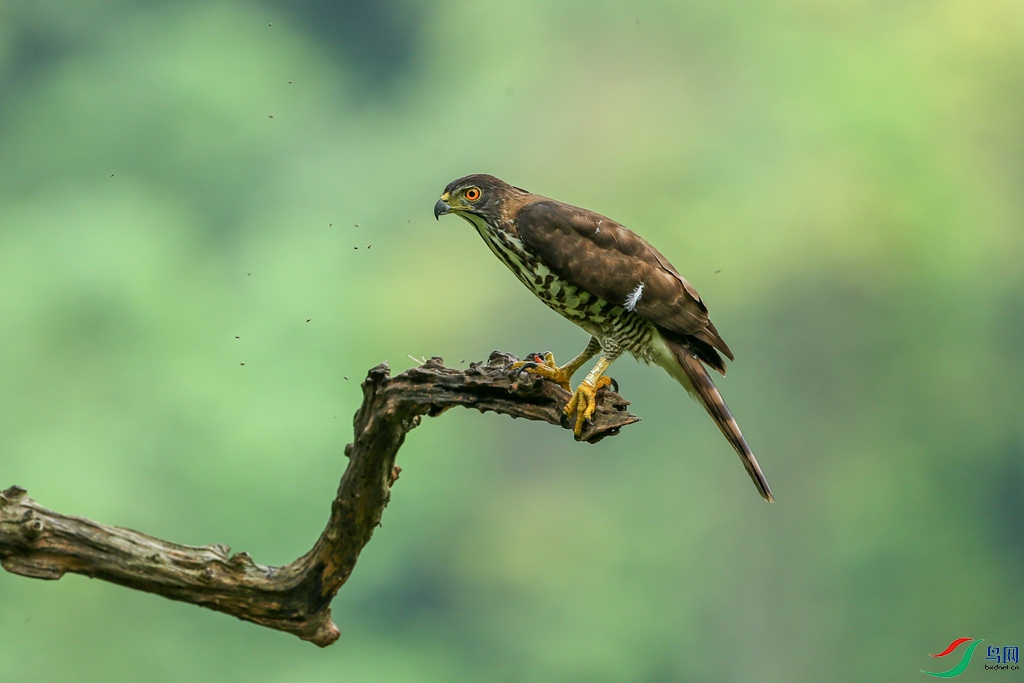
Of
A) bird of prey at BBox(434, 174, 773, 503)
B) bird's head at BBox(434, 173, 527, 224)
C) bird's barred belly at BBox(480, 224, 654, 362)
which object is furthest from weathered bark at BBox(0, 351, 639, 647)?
bird's head at BBox(434, 173, 527, 224)

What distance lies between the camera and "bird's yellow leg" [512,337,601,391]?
3.29 meters

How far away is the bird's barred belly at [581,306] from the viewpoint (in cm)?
336

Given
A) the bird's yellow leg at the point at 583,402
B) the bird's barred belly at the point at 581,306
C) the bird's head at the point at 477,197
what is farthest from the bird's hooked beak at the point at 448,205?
the bird's yellow leg at the point at 583,402

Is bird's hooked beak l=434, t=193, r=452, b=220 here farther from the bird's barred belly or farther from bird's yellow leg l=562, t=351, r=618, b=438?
bird's yellow leg l=562, t=351, r=618, b=438

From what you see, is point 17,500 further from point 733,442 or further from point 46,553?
point 733,442

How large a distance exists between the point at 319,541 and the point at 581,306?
1221mm

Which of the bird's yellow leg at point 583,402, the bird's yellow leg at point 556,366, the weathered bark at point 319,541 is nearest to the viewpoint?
the weathered bark at point 319,541

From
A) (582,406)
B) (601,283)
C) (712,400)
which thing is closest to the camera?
(582,406)

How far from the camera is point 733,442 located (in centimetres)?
339

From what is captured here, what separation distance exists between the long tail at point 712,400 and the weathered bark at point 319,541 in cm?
43

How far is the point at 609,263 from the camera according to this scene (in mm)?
3324

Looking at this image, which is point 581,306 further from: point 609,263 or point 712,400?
point 712,400

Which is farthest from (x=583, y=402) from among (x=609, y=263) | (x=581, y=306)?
(x=609, y=263)

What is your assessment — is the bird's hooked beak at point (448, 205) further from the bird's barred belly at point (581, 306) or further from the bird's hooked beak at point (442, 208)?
the bird's barred belly at point (581, 306)
